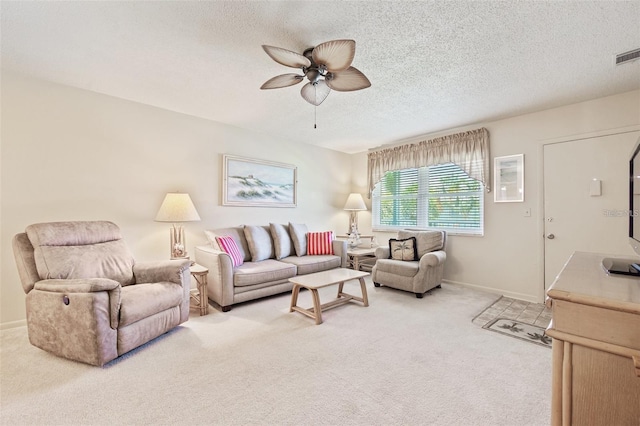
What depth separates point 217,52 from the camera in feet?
7.27

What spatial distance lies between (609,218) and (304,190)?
4003 mm

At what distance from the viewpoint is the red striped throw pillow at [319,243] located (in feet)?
14.1

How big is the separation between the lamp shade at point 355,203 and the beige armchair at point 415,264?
44.0 inches

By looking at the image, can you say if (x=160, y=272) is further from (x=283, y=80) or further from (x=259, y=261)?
(x=283, y=80)

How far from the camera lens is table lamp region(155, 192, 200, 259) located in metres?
3.13

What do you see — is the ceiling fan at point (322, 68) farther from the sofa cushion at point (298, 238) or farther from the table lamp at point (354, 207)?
the table lamp at point (354, 207)

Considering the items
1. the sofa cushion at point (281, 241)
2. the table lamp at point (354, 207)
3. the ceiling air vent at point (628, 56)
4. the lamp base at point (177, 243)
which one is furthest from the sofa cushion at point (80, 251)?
the ceiling air vent at point (628, 56)

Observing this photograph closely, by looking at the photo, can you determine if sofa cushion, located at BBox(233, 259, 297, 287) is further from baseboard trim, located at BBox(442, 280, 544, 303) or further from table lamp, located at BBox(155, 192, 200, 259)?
baseboard trim, located at BBox(442, 280, 544, 303)

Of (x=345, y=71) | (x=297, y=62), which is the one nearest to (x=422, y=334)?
(x=345, y=71)

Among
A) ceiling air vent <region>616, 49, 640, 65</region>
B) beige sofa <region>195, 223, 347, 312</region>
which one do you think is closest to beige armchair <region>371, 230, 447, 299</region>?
beige sofa <region>195, 223, 347, 312</region>

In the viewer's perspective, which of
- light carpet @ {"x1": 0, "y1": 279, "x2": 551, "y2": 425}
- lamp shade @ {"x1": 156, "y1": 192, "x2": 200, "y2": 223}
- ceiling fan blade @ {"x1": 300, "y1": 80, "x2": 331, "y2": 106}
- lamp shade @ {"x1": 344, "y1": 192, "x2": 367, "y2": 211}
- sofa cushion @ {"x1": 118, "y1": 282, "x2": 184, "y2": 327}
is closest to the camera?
light carpet @ {"x1": 0, "y1": 279, "x2": 551, "y2": 425}

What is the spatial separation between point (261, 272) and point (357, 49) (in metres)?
2.51

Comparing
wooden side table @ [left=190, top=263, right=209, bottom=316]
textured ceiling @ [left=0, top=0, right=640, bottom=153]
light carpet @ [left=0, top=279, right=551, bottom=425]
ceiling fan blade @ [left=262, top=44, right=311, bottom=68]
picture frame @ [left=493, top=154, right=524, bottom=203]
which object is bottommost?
light carpet @ [left=0, top=279, right=551, bottom=425]

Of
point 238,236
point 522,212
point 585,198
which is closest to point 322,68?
point 238,236
